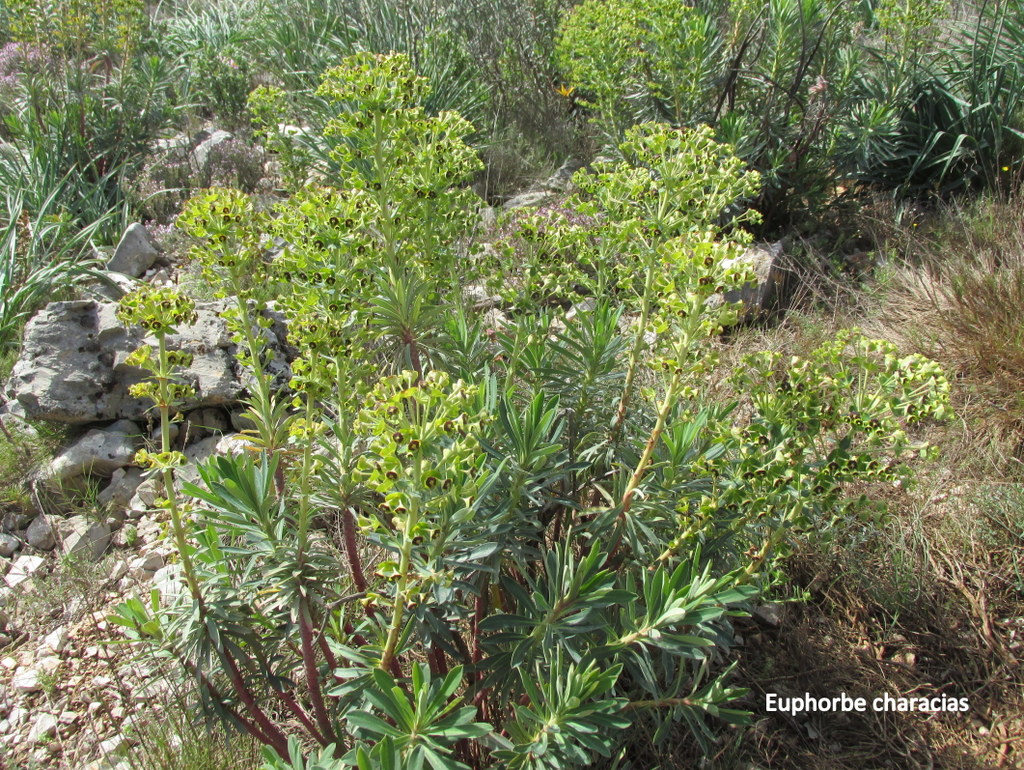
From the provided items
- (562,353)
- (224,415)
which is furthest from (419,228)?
(224,415)

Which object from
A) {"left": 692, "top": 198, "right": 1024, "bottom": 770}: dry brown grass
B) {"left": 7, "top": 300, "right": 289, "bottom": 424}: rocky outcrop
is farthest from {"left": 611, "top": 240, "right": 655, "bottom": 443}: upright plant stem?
{"left": 7, "top": 300, "right": 289, "bottom": 424}: rocky outcrop

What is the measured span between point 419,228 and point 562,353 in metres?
0.55

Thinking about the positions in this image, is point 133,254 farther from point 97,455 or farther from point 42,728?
point 42,728

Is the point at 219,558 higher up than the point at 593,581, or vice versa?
the point at 593,581

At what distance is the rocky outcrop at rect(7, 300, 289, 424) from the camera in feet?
11.1

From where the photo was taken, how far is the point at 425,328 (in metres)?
2.34

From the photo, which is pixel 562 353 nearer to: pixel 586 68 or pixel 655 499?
pixel 655 499

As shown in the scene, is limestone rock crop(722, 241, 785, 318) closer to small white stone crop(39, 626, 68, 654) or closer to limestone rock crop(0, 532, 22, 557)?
small white stone crop(39, 626, 68, 654)

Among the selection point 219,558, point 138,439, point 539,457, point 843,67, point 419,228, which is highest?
point 843,67

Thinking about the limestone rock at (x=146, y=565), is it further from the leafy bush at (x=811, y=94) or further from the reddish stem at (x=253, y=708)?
the leafy bush at (x=811, y=94)

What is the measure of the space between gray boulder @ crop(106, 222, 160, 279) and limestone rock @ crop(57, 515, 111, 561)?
79.4 inches

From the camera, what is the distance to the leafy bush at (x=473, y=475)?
151 cm

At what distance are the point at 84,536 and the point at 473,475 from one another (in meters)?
2.58

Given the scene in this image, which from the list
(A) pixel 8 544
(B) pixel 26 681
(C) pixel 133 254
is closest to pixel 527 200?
(C) pixel 133 254
